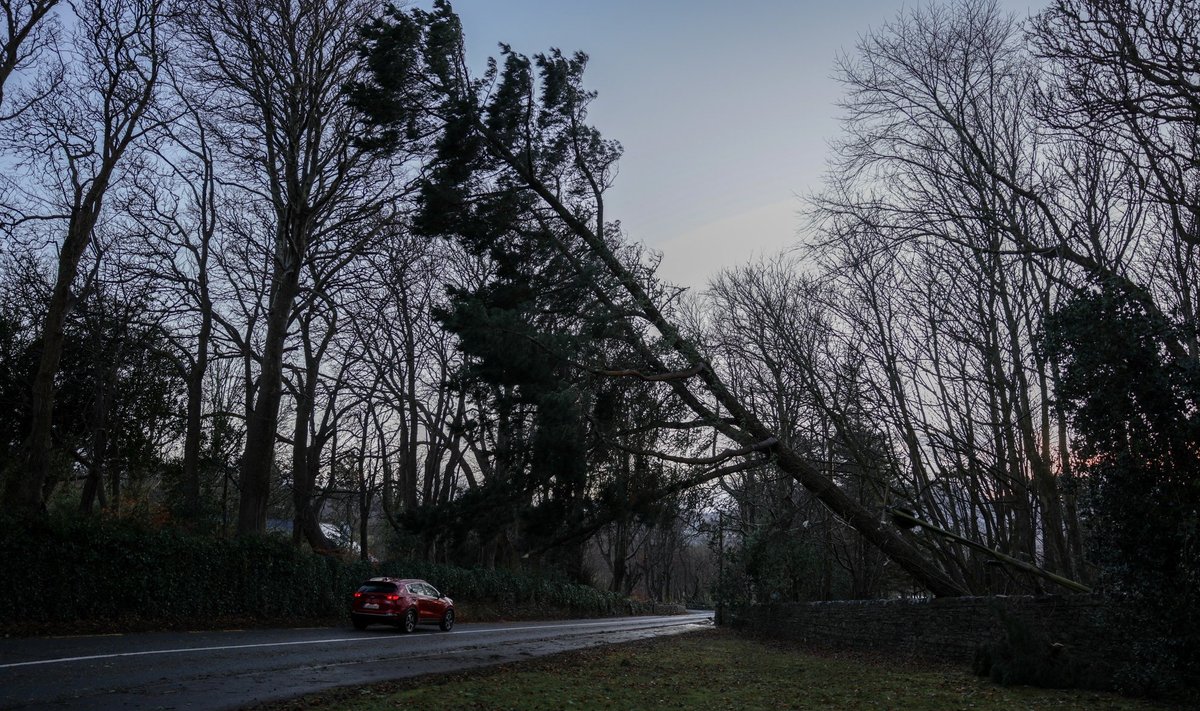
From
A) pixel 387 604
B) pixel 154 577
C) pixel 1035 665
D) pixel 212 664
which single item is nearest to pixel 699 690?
pixel 1035 665

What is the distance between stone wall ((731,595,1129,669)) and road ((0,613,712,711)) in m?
7.64

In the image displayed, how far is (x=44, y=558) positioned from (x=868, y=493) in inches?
875

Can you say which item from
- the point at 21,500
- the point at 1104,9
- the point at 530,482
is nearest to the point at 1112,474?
the point at 1104,9

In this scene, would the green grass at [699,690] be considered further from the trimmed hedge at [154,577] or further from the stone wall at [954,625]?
the trimmed hedge at [154,577]

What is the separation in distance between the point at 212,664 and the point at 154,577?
24.0 ft

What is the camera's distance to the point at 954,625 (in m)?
16.9

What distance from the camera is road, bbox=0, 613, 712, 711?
9055mm

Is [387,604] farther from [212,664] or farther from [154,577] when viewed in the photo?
[212,664]

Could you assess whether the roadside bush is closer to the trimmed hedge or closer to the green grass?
the green grass

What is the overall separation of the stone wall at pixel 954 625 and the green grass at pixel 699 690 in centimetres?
90

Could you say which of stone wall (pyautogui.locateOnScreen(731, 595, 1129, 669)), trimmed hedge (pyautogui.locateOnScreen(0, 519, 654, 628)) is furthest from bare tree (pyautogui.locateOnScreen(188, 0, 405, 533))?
stone wall (pyautogui.locateOnScreen(731, 595, 1129, 669))

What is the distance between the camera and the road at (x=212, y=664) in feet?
29.7

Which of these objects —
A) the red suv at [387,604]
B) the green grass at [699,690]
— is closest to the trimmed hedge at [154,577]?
the red suv at [387,604]

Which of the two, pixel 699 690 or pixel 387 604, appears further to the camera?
pixel 387 604
